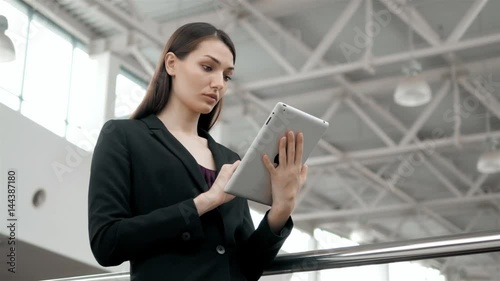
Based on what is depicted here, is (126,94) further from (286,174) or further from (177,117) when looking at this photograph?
(286,174)

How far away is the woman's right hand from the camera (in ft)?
5.19

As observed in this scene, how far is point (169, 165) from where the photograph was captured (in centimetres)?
169

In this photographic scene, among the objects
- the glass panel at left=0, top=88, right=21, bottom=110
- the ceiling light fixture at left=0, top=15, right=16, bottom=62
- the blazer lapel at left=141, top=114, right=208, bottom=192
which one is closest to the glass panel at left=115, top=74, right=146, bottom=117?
the glass panel at left=0, top=88, right=21, bottom=110

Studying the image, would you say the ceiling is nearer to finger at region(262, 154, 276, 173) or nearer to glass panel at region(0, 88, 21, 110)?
glass panel at region(0, 88, 21, 110)

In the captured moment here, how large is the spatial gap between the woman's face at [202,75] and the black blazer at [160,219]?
4.1 inches

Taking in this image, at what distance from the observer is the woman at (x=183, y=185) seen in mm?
1554

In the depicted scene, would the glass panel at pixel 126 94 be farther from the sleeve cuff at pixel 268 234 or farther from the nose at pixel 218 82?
the sleeve cuff at pixel 268 234

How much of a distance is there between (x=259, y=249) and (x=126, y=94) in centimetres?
1054

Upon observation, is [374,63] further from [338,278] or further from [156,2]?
[338,278]

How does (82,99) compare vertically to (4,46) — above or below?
above

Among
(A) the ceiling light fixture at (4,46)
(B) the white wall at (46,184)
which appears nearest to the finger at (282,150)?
(A) the ceiling light fixture at (4,46)

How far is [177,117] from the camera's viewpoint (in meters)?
1.86

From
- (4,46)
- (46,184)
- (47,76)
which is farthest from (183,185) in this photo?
(47,76)

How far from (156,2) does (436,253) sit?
29.7 feet
